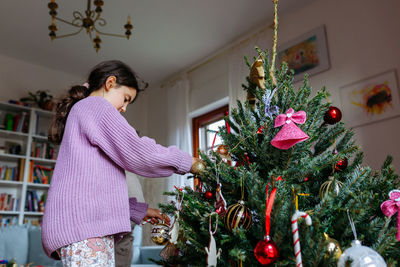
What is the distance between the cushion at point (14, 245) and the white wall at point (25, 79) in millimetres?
1952

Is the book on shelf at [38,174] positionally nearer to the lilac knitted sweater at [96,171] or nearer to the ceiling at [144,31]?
the ceiling at [144,31]

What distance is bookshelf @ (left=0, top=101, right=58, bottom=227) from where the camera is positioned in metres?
4.08

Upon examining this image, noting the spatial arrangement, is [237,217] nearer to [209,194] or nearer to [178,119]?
[209,194]

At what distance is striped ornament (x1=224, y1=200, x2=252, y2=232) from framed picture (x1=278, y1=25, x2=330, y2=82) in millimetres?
2876

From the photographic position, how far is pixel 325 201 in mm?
724

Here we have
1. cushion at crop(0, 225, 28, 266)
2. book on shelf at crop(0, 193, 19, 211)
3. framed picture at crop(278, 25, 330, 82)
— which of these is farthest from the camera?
book on shelf at crop(0, 193, 19, 211)

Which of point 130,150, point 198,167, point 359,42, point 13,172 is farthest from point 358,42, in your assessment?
point 13,172

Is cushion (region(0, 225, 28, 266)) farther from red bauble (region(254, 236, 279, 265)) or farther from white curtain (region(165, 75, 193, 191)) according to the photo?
red bauble (region(254, 236, 279, 265))

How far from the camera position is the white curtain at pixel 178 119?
4527mm

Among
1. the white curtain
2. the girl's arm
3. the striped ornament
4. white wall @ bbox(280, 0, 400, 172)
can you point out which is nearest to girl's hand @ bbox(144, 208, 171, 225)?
the girl's arm

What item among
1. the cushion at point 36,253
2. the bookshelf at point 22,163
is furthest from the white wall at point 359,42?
the bookshelf at point 22,163

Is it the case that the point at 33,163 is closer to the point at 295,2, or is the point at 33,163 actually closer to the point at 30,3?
the point at 30,3

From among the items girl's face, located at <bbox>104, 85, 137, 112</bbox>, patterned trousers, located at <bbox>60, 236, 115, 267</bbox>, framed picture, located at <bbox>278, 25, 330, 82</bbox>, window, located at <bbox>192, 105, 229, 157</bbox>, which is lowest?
patterned trousers, located at <bbox>60, 236, 115, 267</bbox>

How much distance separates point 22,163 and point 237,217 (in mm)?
4065
